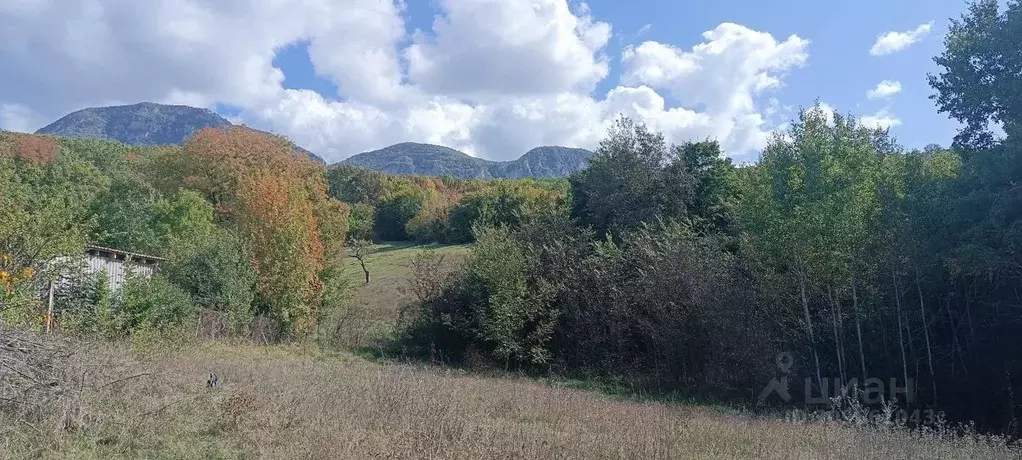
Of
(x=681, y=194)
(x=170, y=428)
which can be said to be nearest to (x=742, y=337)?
(x=681, y=194)

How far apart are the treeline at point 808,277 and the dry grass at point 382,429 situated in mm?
5975

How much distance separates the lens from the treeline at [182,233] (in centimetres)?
1181

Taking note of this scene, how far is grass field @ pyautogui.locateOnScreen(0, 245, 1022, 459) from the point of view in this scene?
6.05 m

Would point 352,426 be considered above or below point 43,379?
below

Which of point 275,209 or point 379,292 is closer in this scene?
point 275,209

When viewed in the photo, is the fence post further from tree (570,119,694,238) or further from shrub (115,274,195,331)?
tree (570,119,694,238)

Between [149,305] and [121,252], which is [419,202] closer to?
[121,252]

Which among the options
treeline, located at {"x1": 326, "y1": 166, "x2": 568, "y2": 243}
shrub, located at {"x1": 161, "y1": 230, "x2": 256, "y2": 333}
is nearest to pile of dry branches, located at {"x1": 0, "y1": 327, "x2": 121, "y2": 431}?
shrub, located at {"x1": 161, "y1": 230, "x2": 256, "y2": 333}

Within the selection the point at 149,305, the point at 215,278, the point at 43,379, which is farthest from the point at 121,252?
the point at 43,379

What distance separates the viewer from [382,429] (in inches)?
273

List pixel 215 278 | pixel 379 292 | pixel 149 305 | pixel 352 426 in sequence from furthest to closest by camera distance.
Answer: pixel 379 292
pixel 215 278
pixel 149 305
pixel 352 426

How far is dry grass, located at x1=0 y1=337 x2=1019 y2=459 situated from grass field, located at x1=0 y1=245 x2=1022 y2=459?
2cm

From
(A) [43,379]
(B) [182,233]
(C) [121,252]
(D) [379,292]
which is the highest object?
(B) [182,233]

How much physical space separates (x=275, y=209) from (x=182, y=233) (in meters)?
Answer: 5.79
